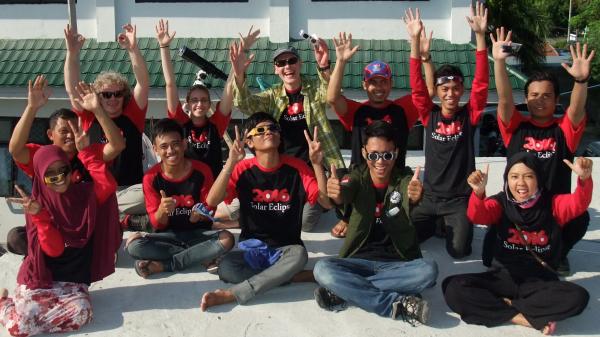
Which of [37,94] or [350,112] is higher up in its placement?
[37,94]

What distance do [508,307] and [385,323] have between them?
2.43 ft

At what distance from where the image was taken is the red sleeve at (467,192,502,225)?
3.35m

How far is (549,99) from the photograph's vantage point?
380 centimetres

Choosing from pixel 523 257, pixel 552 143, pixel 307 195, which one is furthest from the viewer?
pixel 552 143

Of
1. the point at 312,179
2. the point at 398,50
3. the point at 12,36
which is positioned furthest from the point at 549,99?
the point at 12,36

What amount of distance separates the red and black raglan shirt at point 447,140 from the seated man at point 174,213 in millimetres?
1743

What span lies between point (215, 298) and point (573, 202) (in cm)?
229

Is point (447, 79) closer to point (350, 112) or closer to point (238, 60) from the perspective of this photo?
point (350, 112)

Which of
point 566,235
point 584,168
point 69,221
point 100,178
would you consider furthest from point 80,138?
point 566,235

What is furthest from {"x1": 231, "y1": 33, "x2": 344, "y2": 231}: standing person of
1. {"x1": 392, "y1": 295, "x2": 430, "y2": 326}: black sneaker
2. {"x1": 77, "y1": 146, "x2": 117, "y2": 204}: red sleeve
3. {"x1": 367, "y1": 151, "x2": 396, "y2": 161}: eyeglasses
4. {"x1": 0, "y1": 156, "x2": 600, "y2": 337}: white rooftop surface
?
{"x1": 392, "y1": 295, "x2": 430, "y2": 326}: black sneaker

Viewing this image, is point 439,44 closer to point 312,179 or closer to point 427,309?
point 312,179

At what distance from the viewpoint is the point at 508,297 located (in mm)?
3303

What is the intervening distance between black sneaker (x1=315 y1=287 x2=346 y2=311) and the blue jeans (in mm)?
79

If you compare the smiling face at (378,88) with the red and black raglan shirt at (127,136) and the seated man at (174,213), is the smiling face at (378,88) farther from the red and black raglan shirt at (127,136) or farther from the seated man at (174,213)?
the red and black raglan shirt at (127,136)
